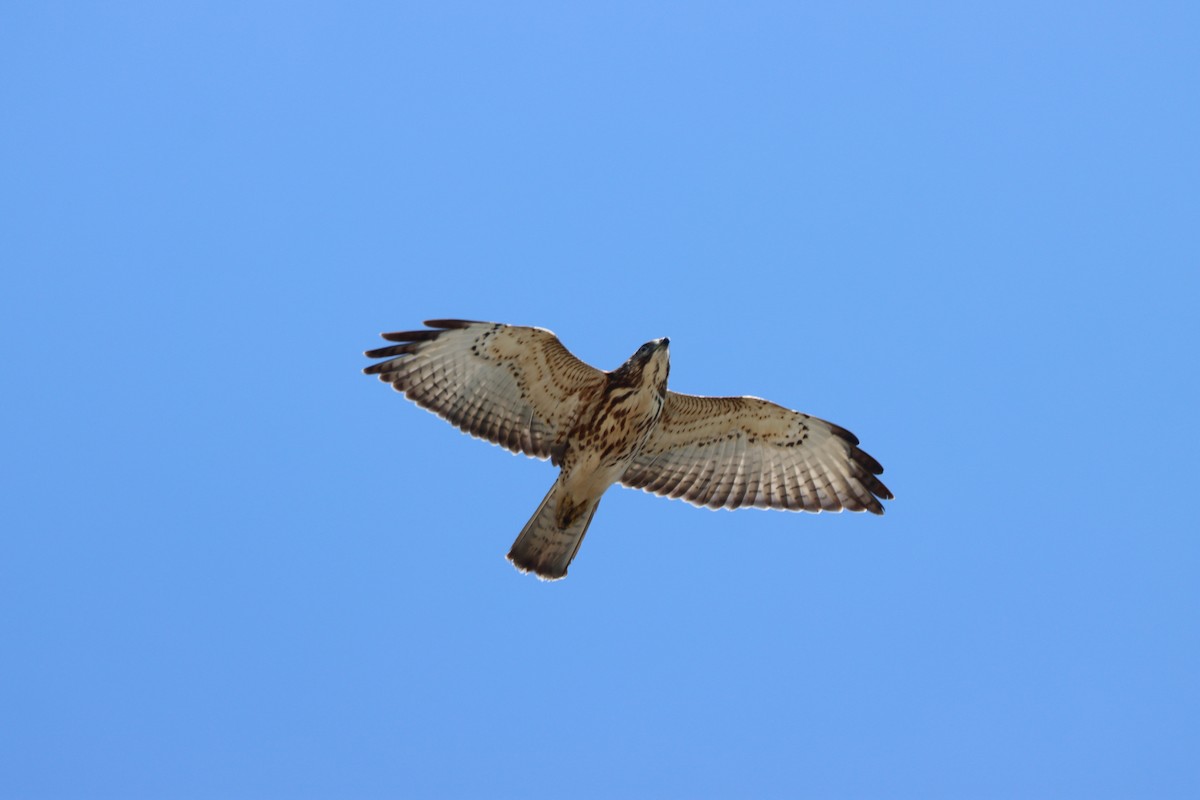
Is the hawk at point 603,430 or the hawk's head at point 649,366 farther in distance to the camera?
the hawk at point 603,430

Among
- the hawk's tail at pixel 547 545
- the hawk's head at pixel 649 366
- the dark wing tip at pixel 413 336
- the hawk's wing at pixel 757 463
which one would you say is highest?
the hawk's wing at pixel 757 463

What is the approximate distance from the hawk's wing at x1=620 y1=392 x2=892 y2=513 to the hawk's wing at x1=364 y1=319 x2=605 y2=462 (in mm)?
955

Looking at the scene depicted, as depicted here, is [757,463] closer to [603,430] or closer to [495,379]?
[603,430]

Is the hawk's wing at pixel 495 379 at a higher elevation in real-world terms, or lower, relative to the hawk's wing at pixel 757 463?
lower

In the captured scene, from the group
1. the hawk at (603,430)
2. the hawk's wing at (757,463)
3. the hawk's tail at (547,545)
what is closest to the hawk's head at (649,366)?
the hawk at (603,430)

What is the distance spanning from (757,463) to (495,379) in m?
2.53

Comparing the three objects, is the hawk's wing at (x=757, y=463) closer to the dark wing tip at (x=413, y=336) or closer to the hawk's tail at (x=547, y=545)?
the hawk's tail at (x=547, y=545)

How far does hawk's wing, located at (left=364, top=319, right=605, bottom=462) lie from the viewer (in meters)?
11.6

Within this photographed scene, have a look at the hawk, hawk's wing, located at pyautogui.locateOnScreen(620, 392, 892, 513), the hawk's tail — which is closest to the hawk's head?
the hawk

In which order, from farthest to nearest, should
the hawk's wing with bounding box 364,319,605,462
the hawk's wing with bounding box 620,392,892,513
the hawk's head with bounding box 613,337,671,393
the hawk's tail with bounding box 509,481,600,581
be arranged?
1. the hawk's wing with bounding box 620,392,892,513
2. the hawk's tail with bounding box 509,481,600,581
3. the hawk's wing with bounding box 364,319,605,462
4. the hawk's head with bounding box 613,337,671,393

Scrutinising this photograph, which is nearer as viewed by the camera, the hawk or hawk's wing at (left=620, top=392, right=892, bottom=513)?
the hawk

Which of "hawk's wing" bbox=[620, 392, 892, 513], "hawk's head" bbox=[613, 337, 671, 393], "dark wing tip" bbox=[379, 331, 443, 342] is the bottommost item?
"dark wing tip" bbox=[379, 331, 443, 342]

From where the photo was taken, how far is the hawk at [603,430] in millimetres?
11609

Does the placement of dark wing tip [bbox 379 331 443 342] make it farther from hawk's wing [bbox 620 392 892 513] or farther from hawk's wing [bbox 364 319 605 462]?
hawk's wing [bbox 620 392 892 513]
